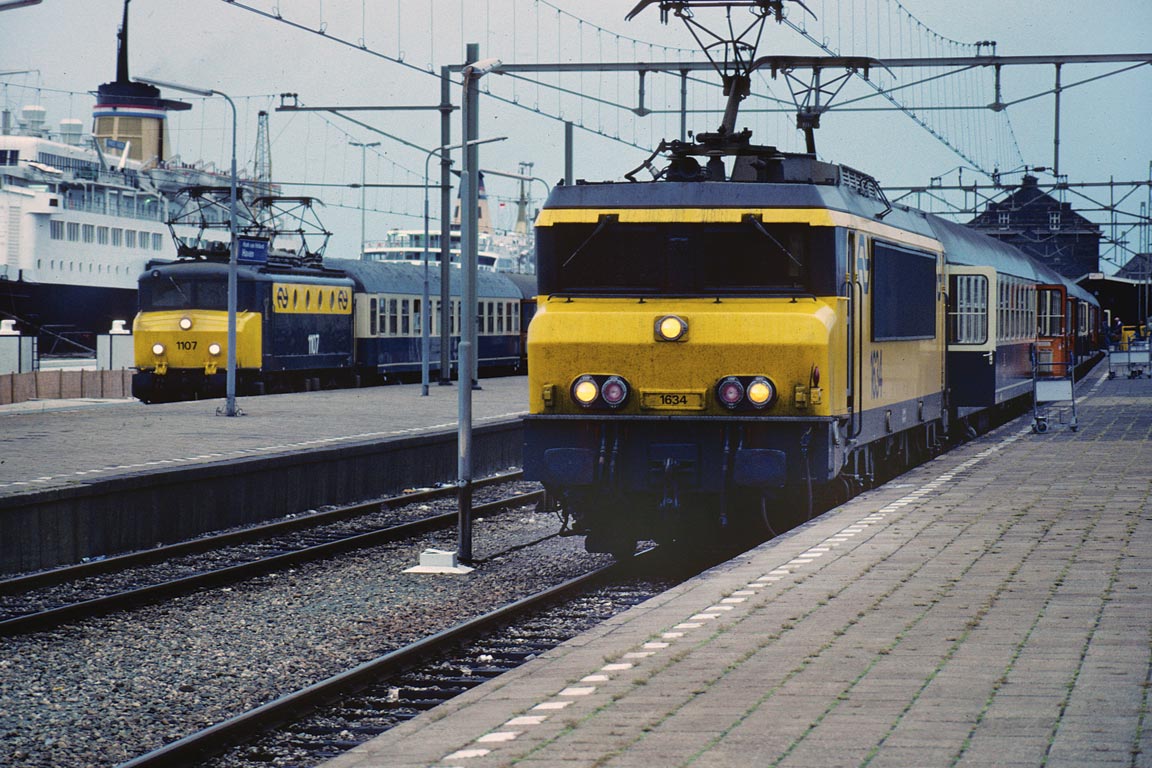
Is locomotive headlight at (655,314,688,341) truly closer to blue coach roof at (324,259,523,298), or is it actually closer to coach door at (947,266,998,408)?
coach door at (947,266,998,408)

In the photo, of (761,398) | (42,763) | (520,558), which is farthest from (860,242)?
(42,763)

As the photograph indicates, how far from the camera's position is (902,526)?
41.6 feet

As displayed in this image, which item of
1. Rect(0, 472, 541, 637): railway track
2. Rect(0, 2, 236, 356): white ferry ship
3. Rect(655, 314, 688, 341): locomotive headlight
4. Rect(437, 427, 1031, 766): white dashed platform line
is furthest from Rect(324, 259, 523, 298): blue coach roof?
Rect(655, 314, 688, 341): locomotive headlight

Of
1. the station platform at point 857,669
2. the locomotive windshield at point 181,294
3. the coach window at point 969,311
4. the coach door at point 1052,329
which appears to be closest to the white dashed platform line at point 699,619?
the station platform at point 857,669

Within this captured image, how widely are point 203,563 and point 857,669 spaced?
9.57 m

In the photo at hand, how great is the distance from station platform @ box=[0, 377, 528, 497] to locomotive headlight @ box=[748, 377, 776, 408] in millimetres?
6945

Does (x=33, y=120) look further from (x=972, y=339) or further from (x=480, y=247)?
(x=972, y=339)

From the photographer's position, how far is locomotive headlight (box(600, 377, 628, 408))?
41.7 ft

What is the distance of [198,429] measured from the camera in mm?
24797

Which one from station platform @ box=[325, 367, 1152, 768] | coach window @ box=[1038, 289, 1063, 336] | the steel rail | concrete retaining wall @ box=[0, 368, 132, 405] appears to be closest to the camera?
station platform @ box=[325, 367, 1152, 768]

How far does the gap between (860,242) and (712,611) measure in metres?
6.00

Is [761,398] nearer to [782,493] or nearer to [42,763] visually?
[782,493]

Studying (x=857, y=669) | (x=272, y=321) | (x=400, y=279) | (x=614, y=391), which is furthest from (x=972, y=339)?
(x=400, y=279)

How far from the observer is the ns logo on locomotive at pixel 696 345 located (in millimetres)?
12578
